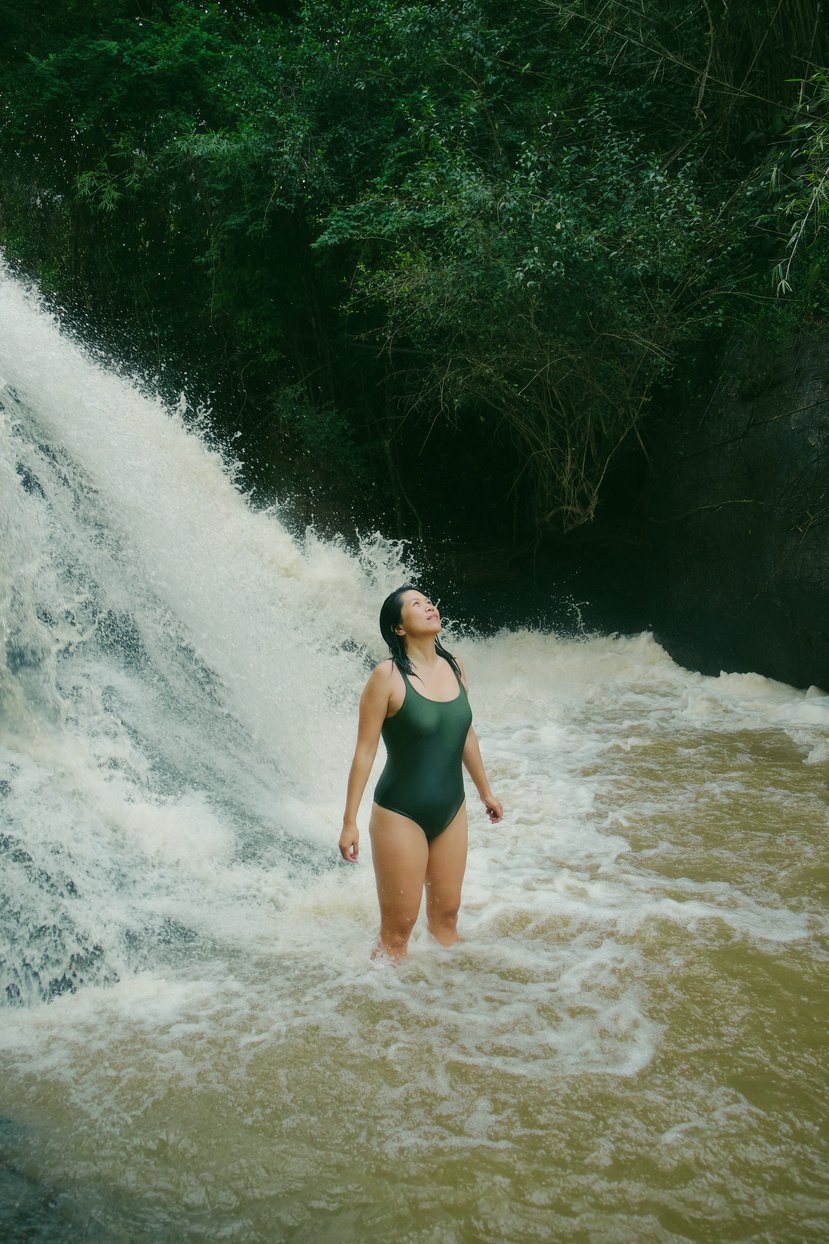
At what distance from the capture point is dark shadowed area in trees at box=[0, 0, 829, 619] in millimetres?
7672

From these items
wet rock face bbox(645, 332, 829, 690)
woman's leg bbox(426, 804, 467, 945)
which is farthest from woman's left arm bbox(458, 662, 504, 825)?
wet rock face bbox(645, 332, 829, 690)

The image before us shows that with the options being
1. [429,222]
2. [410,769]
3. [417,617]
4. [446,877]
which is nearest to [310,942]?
[446,877]

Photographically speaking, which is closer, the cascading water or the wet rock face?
the cascading water

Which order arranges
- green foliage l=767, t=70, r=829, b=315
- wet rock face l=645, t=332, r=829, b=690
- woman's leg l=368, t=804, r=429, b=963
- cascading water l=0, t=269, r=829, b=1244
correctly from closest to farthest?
cascading water l=0, t=269, r=829, b=1244
woman's leg l=368, t=804, r=429, b=963
green foliage l=767, t=70, r=829, b=315
wet rock face l=645, t=332, r=829, b=690

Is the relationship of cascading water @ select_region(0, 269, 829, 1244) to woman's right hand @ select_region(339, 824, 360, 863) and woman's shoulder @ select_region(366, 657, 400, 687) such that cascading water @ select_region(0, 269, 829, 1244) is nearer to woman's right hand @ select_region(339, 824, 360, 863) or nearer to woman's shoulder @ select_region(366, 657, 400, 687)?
woman's right hand @ select_region(339, 824, 360, 863)

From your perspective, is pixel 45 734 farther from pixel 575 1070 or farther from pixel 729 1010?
pixel 729 1010

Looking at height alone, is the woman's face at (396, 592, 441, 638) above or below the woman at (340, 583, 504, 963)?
above

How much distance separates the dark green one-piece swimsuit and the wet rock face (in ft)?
16.5

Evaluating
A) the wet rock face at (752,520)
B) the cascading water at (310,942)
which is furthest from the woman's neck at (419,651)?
the wet rock face at (752,520)

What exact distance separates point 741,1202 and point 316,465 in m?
8.30

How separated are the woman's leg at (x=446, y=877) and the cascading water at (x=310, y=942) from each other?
0.35 ft

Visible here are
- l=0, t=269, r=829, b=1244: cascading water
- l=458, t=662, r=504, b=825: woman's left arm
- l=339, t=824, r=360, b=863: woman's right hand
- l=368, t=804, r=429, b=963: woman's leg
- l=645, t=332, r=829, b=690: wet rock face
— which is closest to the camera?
l=0, t=269, r=829, b=1244: cascading water

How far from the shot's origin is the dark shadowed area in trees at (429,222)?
7672 mm

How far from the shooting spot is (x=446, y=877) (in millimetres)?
3357
